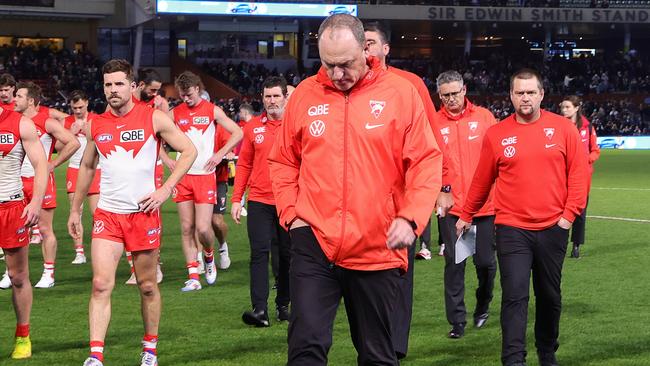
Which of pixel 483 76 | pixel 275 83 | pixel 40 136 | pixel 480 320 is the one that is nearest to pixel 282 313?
pixel 480 320

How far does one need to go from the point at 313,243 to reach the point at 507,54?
69162mm

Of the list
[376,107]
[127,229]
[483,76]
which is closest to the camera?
[376,107]

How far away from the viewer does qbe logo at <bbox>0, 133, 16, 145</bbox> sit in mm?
8812

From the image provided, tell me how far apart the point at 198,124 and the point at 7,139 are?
12.8 feet

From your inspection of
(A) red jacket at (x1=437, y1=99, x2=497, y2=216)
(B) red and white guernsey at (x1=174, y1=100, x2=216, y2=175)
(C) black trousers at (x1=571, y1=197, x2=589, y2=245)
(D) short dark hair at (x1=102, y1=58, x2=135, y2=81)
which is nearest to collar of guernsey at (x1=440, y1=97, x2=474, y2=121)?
(A) red jacket at (x1=437, y1=99, x2=497, y2=216)

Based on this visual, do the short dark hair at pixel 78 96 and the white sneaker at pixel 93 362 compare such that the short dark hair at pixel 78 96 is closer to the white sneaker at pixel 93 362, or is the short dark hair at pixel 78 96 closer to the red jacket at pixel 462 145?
the red jacket at pixel 462 145

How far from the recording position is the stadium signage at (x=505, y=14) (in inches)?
2447

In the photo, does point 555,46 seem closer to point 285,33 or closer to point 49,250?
point 285,33

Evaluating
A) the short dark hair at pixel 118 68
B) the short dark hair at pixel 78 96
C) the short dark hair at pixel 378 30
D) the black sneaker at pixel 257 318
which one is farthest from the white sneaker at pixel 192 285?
the short dark hair at pixel 378 30

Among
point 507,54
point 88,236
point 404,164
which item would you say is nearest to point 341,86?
point 404,164

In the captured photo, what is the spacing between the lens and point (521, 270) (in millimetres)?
7984

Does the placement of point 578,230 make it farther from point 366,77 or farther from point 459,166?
point 366,77

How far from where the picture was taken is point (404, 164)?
5598mm

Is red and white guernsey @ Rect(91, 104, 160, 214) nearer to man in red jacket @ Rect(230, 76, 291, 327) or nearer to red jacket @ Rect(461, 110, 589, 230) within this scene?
man in red jacket @ Rect(230, 76, 291, 327)
